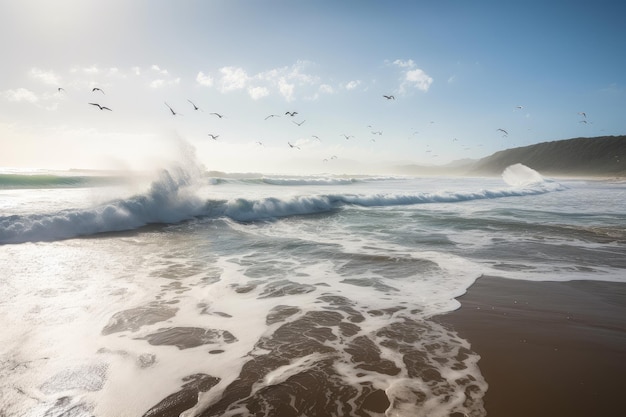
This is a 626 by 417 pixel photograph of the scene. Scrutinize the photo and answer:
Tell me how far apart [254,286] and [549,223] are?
13.3 meters

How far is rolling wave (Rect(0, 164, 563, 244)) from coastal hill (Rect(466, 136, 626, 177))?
116m

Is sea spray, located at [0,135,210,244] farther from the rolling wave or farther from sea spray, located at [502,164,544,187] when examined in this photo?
sea spray, located at [502,164,544,187]

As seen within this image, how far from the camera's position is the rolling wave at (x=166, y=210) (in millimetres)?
12172

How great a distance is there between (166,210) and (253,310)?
504 inches

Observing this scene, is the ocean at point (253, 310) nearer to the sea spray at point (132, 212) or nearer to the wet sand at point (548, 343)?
the sea spray at point (132, 212)

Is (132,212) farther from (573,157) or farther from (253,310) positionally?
(573,157)

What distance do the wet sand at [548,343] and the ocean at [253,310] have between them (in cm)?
27

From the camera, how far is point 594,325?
16.2 ft

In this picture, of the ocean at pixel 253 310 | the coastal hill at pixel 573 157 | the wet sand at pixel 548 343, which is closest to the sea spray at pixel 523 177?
the ocean at pixel 253 310

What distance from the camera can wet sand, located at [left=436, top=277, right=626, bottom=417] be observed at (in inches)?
128

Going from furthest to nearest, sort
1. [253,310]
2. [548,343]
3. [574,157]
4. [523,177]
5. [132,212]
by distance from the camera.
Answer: [574,157] < [523,177] < [132,212] < [253,310] < [548,343]

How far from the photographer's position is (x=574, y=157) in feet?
427

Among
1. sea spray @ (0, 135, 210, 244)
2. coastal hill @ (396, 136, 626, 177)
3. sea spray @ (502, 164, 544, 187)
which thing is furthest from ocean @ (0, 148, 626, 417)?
coastal hill @ (396, 136, 626, 177)

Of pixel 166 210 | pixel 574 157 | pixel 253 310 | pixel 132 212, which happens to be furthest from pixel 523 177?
pixel 574 157
